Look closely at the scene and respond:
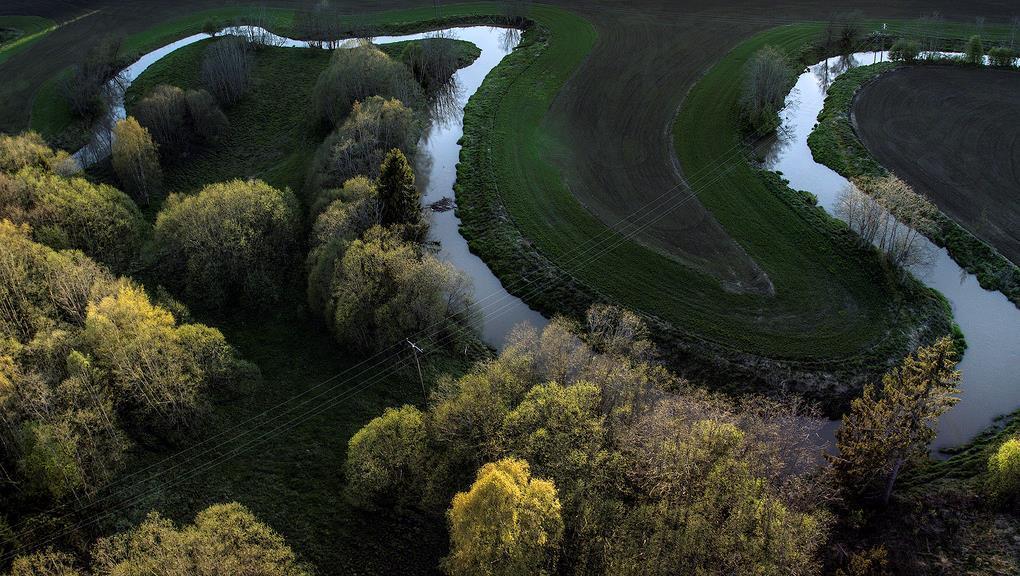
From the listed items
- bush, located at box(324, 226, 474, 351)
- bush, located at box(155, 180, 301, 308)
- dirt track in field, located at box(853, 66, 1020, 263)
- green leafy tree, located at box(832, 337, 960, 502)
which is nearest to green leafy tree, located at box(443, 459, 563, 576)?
green leafy tree, located at box(832, 337, 960, 502)

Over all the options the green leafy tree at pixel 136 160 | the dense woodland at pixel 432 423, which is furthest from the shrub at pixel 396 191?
the green leafy tree at pixel 136 160

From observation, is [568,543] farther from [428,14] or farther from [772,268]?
[428,14]

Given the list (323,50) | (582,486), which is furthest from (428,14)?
(582,486)

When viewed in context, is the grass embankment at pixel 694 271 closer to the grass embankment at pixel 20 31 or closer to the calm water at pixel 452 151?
the calm water at pixel 452 151

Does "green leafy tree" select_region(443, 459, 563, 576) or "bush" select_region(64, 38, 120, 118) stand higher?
"bush" select_region(64, 38, 120, 118)

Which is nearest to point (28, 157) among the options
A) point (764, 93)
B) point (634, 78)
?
point (634, 78)

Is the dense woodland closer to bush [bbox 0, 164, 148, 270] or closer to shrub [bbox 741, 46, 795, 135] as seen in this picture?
bush [bbox 0, 164, 148, 270]
